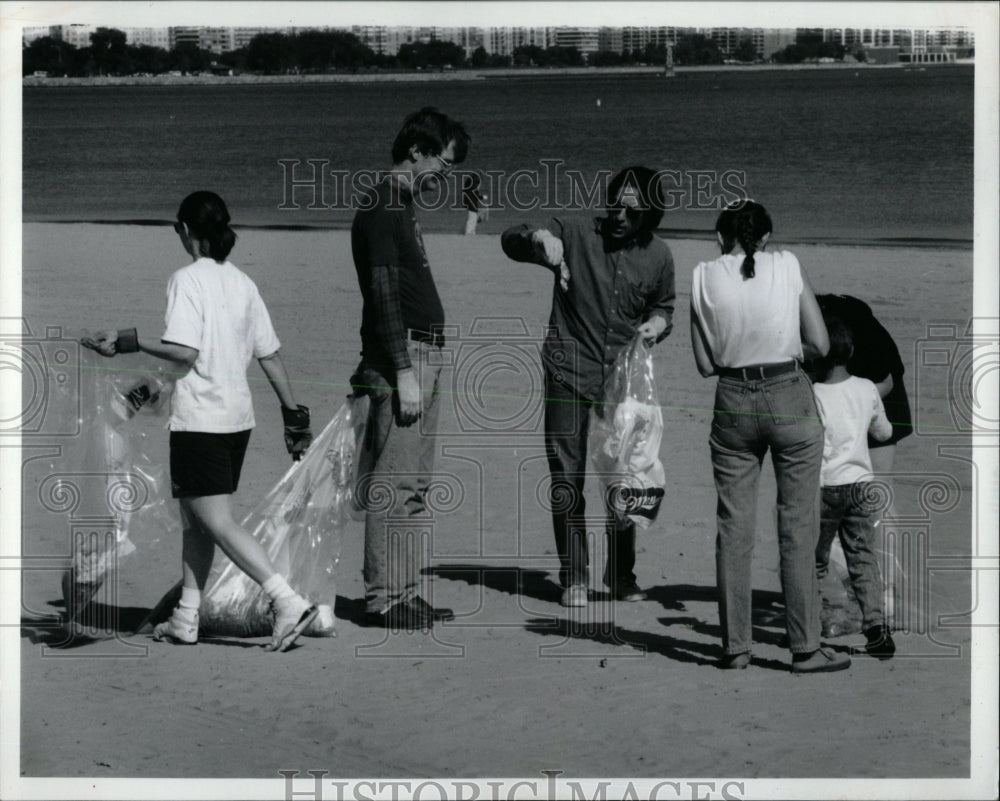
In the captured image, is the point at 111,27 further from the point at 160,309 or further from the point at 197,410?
the point at 160,309

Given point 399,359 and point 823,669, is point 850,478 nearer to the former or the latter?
point 823,669

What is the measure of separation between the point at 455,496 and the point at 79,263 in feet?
22.3

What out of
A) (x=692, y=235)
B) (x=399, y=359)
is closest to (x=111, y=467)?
(x=399, y=359)

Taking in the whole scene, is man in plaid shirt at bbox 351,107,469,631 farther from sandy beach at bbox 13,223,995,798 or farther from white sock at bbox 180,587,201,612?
white sock at bbox 180,587,201,612

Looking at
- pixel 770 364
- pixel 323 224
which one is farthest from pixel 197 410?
pixel 323 224

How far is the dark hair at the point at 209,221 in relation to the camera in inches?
202

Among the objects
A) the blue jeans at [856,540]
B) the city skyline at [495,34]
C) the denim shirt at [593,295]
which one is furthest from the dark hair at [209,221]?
the blue jeans at [856,540]

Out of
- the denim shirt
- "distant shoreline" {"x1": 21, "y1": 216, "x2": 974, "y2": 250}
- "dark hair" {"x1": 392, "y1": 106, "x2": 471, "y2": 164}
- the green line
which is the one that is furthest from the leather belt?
"distant shoreline" {"x1": 21, "y1": 216, "x2": 974, "y2": 250}

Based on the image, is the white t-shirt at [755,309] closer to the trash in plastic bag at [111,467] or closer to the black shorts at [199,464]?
the black shorts at [199,464]

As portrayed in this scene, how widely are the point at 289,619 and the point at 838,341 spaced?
6.88 ft

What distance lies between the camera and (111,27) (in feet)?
19.1

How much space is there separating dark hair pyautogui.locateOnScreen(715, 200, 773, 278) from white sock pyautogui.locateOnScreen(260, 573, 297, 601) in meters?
1.83

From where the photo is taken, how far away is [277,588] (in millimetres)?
5191

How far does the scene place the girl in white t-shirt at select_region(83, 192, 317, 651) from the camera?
16.7 ft
